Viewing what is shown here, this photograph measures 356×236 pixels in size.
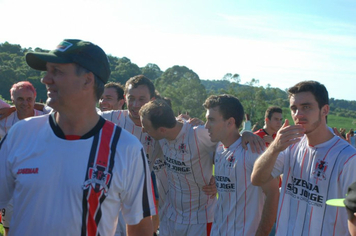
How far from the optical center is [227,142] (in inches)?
177

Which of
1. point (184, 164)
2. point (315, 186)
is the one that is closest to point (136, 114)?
point (184, 164)

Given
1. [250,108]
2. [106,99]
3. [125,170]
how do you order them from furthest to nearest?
[250,108]
[106,99]
[125,170]

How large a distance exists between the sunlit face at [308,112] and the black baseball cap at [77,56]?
5.91 ft

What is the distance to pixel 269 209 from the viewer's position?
3930 millimetres

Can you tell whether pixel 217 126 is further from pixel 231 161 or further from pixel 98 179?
pixel 98 179

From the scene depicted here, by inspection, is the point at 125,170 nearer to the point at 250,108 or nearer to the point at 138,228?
the point at 138,228

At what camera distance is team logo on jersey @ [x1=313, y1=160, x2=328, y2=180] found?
3294mm

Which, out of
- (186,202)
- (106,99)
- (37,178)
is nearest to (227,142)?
(186,202)

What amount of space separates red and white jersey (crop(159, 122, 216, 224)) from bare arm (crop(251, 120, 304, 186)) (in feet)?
4.33

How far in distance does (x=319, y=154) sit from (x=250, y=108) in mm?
43668

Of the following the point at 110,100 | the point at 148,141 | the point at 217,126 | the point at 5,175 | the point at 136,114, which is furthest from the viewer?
the point at 110,100

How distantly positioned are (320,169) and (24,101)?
434 cm

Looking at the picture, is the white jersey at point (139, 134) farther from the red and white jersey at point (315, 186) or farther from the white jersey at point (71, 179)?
the white jersey at point (71, 179)

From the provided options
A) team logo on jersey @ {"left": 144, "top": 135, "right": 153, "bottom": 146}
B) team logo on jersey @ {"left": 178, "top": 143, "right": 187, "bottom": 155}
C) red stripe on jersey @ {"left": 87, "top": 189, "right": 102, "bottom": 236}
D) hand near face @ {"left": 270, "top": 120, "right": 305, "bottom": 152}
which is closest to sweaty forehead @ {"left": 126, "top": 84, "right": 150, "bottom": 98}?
team logo on jersey @ {"left": 144, "top": 135, "right": 153, "bottom": 146}
